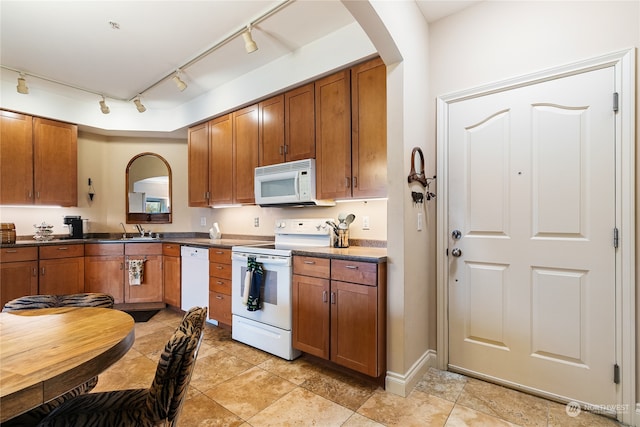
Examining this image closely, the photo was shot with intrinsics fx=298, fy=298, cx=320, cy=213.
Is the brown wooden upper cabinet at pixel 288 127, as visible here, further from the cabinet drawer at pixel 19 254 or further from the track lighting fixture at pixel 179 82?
the cabinet drawer at pixel 19 254

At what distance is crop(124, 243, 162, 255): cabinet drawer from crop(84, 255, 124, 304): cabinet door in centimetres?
15

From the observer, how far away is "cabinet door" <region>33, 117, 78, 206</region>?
3.56 m

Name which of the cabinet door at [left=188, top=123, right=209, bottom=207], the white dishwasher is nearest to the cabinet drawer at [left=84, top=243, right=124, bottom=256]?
the white dishwasher

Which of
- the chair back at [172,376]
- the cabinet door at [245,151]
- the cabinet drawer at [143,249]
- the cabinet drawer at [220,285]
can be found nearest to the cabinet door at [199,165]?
the cabinet door at [245,151]

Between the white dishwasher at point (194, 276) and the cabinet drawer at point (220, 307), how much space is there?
0.12 m

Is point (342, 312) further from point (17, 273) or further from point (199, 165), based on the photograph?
point (17, 273)

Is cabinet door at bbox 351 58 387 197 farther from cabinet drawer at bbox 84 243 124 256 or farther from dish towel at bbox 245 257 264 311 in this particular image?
cabinet drawer at bbox 84 243 124 256

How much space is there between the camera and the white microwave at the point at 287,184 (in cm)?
270

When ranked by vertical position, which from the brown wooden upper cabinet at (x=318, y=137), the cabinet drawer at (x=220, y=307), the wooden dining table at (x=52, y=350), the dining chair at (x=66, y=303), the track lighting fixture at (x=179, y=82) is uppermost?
the track lighting fixture at (x=179, y=82)

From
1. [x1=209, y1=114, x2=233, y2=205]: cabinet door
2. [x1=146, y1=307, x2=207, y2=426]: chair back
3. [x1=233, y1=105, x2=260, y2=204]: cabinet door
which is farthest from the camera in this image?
[x1=209, y1=114, x2=233, y2=205]: cabinet door

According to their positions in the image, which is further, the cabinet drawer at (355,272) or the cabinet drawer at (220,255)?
the cabinet drawer at (220,255)

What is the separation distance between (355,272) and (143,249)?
10.0 feet

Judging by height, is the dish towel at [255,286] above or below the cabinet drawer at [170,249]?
below

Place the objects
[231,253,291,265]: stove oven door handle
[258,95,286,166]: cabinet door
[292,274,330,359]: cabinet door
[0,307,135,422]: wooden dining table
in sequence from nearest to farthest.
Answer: [0,307,135,422]: wooden dining table < [292,274,330,359]: cabinet door < [231,253,291,265]: stove oven door handle < [258,95,286,166]: cabinet door
